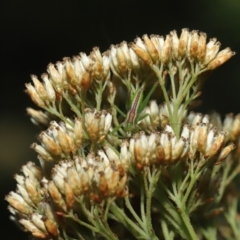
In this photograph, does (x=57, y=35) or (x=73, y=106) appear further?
(x=57, y=35)

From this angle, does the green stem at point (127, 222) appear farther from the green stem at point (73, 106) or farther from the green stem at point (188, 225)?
the green stem at point (73, 106)

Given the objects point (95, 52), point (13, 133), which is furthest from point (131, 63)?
point (13, 133)

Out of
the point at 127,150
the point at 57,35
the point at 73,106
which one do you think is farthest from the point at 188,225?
the point at 57,35

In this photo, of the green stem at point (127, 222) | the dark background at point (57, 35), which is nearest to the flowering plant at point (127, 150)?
the green stem at point (127, 222)

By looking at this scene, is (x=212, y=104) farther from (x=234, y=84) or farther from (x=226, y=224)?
(x=226, y=224)

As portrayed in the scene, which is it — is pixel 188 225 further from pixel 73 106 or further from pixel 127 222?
pixel 73 106

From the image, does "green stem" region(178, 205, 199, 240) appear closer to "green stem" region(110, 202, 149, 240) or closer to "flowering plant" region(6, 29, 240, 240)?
"flowering plant" region(6, 29, 240, 240)
